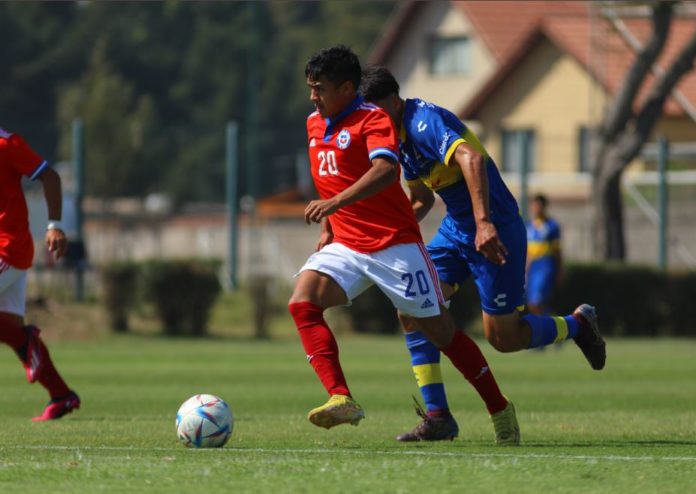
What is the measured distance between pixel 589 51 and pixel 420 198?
35.0 metres

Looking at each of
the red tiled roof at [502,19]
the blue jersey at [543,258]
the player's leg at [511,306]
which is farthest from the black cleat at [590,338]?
the red tiled roof at [502,19]

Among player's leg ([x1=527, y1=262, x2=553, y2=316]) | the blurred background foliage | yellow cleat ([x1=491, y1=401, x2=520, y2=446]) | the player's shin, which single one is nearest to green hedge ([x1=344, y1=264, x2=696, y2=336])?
player's leg ([x1=527, y1=262, x2=553, y2=316])

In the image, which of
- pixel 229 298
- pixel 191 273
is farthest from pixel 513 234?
pixel 229 298

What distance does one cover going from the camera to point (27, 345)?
11.5m

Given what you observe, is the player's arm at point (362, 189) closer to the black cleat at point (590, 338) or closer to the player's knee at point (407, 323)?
the player's knee at point (407, 323)

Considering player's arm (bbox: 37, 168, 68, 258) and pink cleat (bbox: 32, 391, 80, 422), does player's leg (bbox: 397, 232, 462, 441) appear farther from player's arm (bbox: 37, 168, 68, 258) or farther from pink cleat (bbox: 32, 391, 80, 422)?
pink cleat (bbox: 32, 391, 80, 422)

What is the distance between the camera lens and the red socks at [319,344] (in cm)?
888

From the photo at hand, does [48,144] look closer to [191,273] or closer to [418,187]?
[191,273]

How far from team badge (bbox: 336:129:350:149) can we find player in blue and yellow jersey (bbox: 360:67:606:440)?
0.37 metres

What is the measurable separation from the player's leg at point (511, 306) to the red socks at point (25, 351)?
3.43 metres

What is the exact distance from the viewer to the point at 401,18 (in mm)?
55875

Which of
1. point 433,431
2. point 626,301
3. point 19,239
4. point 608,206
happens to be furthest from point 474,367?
point 608,206

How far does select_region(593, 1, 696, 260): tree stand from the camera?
104ft

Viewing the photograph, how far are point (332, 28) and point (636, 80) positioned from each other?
68.0 m
